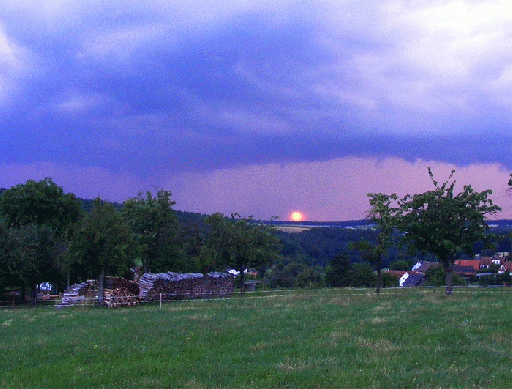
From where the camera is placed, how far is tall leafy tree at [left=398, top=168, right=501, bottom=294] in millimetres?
32375

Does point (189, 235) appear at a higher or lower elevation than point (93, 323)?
higher

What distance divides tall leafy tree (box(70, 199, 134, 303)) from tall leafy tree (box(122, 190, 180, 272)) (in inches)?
450

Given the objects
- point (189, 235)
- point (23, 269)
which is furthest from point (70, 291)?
point (189, 235)

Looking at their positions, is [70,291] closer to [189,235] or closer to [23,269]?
[23,269]

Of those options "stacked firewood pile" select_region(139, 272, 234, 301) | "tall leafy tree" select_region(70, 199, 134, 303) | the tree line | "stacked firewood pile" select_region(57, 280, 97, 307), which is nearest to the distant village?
the tree line

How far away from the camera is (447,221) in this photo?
108 ft

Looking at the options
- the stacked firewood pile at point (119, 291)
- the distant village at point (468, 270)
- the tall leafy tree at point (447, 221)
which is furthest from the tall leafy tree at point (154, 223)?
the distant village at point (468, 270)

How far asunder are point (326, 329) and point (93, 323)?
10.6 metres

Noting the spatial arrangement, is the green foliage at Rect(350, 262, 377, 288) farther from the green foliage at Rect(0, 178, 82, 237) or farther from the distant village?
the green foliage at Rect(0, 178, 82, 237)

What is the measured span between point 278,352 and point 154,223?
123ft

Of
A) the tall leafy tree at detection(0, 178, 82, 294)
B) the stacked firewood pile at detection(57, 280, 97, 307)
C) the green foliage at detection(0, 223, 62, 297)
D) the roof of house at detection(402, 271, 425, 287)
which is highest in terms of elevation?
the tall leafy tree at detection(0, 178, 82, 294)

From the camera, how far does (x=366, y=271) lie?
71.6 meters

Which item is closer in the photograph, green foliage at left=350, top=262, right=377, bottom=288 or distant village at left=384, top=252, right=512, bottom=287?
green foliage at left=350, top=262, right=377, bottom=288

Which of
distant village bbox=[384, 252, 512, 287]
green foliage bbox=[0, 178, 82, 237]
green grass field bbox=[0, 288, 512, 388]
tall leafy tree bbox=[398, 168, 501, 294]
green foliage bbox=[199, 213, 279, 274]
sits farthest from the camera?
distant village bbox=[384, 252, 512, 287]
